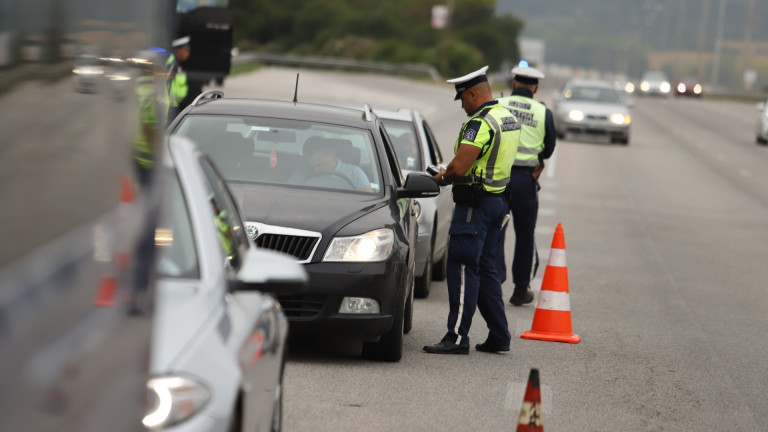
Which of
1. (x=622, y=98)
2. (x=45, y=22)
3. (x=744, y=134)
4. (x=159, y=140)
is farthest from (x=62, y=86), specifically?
(x=744, y=134)

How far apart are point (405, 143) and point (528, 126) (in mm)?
1734

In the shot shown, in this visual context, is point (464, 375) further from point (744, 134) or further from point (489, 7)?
point (489, 7)

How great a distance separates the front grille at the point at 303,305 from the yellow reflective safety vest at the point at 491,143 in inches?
50.3

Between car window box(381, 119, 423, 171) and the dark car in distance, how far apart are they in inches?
101

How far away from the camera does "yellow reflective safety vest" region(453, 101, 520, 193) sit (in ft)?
26.8

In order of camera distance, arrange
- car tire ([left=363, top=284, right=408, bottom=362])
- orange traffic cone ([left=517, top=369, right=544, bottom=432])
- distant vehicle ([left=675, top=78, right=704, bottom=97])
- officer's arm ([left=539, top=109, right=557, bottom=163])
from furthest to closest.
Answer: distant vehicle ([left=675, top=78, right=704, bottom=97])
officer's arm ([left=539, top=109, right=557, bottom=163])
car tire ([left=363, top=284, right=408, bottom=362])
orange traffic cone ([left=517, top=369, right=544, bottom=432])

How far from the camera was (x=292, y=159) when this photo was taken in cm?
864

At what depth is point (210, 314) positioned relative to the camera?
355 centimetres

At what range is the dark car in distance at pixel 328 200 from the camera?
7.53m

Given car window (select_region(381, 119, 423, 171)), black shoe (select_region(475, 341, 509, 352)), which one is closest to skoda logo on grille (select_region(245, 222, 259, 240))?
black shoe (select_region(475, 341, 509, 352))

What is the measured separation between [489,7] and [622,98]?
101 m

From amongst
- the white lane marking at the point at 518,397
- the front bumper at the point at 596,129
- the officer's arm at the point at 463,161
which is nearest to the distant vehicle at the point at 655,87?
the front bumper at the point at 596,129

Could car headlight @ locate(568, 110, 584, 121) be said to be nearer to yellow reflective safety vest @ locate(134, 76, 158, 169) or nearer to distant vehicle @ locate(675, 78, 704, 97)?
yellow reflective safety vest @ locate(134, 76, 158, 169)

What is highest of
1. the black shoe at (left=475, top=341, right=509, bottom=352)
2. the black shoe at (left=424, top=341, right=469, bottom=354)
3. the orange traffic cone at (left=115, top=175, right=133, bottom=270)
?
the orange traffic cone at (left=115, top=175, right=133, bottom=270)
